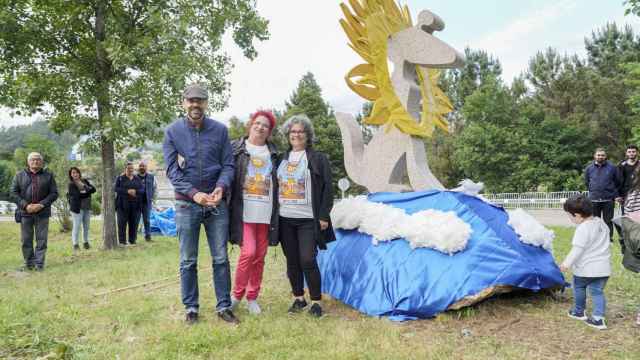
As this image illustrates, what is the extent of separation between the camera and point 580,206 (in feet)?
11.4

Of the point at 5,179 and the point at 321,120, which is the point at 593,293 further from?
the point at 5,179

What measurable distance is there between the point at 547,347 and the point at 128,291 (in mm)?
4053

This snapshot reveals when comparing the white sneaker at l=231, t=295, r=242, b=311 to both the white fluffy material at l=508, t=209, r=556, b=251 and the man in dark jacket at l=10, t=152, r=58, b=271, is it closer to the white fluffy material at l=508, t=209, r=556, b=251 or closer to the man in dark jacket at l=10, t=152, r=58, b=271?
the white fluffy material at l=508, t=209, r=556, b=251

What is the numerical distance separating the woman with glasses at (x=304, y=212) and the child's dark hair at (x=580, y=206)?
1.83m

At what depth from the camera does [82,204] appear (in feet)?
29.1

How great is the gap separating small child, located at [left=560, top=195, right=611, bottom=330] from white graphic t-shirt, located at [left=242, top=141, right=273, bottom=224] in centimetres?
230

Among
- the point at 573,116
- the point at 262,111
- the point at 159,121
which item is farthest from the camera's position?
the point at 573,116

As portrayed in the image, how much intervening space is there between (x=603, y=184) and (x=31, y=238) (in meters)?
8.63

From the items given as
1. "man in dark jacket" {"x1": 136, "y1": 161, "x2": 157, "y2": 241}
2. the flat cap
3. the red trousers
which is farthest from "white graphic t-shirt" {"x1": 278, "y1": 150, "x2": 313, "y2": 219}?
"man in dark jacket" {"x1": 136, "y1": 161, "x2": 157, "y2": 241}

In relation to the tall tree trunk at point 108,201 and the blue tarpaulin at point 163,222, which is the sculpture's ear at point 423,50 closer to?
the tall tree trunk at point 108,201

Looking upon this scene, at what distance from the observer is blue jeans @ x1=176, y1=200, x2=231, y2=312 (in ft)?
11.9

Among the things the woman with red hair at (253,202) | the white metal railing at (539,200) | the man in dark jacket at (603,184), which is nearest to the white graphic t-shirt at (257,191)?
the woman with red hair at (253,202)

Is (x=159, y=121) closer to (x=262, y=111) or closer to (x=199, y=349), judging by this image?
(x=262, y=111)

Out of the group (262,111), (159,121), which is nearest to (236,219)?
(262,111)
